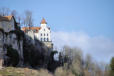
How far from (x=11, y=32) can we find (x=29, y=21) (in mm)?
21427

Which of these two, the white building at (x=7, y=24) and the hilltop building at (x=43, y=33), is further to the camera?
the hilltop building at (x=43, y=33)

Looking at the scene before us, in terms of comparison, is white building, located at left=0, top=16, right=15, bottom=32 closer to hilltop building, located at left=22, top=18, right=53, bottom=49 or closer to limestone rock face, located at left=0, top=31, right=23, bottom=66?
limestone rock face, located at left=0, top=31, right=23, bottom=66

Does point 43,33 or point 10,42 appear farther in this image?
point 43,33

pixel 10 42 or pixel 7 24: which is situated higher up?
Answer: pixel 7 24

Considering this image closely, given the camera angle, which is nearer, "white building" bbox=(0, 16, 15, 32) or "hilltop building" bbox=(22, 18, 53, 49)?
"white building" bbox=(0, 16, 15, 32)

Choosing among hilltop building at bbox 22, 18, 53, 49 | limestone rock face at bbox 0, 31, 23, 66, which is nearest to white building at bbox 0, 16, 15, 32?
limestone rock face at bbox 0, 31, 23, 66

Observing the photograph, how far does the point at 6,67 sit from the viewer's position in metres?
46.2

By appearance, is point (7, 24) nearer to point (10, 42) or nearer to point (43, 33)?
point (10, 42)

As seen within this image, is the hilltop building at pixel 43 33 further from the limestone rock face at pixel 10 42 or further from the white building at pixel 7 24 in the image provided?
the white building at pixel 7 24

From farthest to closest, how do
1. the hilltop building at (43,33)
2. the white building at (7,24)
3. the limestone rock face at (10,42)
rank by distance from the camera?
the hilltop building at (43,33) → the white building at (7,24) → the limestone rock face at (10,42)

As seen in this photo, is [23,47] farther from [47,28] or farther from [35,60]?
[47,28]

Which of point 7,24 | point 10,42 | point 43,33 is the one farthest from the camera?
point 43,33

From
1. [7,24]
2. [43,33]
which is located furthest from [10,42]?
[43,33]

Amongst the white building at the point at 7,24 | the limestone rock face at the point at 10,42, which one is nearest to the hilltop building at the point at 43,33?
the limestone rock face at the point at 10,42
